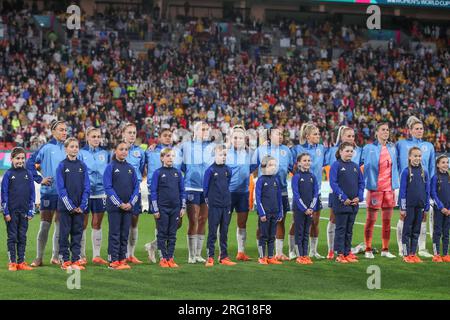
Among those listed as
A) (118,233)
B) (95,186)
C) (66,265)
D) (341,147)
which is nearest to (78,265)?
(66,265)

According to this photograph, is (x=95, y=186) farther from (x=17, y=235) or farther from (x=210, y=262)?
(x=210, y=262)

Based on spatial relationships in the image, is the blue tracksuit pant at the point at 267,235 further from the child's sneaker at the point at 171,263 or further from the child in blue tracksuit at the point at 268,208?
the child's sneaker at the point at 171,263

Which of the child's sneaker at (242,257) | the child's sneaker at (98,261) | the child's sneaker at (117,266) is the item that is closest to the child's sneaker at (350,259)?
the child's sneaker at (242,257)

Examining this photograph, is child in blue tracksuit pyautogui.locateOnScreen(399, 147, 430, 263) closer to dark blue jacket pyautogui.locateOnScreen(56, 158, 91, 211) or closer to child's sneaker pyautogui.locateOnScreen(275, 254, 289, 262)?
child's sneaker pyautogui.locateOnScreen(275, 254, 289, 262)

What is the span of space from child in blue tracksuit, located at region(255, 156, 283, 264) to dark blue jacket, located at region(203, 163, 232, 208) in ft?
1.76

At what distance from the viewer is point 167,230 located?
11.6m

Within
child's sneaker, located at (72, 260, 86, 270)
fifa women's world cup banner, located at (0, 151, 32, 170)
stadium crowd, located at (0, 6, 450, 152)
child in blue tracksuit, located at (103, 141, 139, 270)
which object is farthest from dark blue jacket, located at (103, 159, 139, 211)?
stadium crowd, located at (0, 6, 450, 152)

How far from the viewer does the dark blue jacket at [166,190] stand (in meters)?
11.6

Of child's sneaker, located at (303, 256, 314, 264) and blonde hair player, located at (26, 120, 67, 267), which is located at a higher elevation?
blonde hair player, located at (26, 120, 67, 267)

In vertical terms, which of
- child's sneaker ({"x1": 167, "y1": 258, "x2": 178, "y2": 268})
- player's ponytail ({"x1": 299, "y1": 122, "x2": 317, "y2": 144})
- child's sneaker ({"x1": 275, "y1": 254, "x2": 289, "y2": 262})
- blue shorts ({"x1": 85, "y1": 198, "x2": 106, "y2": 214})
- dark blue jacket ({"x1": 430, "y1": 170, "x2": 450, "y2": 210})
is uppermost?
player's ponytail ({"x1": 299, "y1": 122, "x2": 317, "y2": 144})

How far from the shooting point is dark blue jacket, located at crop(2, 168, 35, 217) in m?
11.2

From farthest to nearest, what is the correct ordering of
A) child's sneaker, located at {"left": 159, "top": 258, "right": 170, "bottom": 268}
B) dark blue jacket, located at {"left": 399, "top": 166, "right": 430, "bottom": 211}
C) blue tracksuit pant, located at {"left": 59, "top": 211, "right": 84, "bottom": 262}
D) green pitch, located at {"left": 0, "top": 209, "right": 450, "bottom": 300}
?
dark blue jacket, located at {"left": 399, "top": 166, "right": 430, "bottom": 211}
child's sneaker, located at {"left": 159, "top": 258, "right": 170, "bottom": 268}
blue tracksuit pant, located at {"left": 59, "top": 211, "right": 84, "bottom": 262}
green pitch, located at {"left": 0, "top": 209, "right": 450, "bottom": 300}

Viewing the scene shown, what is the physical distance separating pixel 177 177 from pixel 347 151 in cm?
253

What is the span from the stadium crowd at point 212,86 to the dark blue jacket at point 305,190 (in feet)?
54.7
